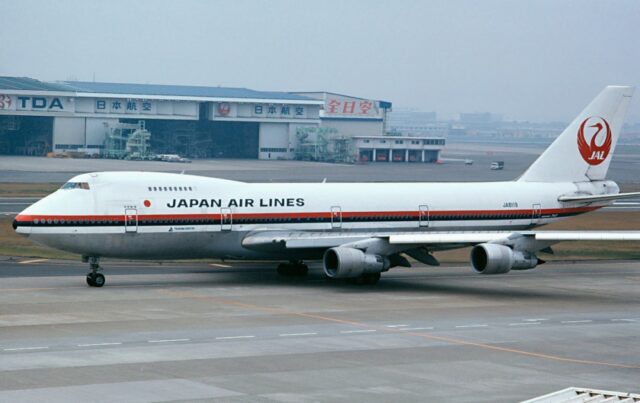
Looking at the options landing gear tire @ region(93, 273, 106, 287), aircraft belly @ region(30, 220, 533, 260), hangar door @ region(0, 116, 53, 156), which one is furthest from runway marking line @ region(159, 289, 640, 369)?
hangar door @ region(0, 116, 53, 156)

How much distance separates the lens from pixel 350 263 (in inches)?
1799

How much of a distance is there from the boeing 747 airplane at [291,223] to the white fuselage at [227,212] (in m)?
0.04

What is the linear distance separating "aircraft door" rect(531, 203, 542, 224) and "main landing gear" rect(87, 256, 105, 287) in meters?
22.0

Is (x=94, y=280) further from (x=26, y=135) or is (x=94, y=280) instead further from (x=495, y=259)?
(x=26, y=135)

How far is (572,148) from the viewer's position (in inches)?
2237

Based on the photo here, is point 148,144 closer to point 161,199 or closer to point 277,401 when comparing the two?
point 161,199

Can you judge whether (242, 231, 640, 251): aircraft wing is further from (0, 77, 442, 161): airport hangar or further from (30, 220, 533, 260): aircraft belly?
(0, 77, 442, 161): airport hangar

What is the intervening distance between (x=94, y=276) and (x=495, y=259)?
16.6 m

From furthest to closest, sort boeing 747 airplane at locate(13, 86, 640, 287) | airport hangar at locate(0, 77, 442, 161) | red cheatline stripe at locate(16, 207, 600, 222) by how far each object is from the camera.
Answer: airport hangar at locate(0, 77, 442, 161) < boeing 747 airplane at locate(13, 86, 640, 287) < red cheatline stripe at locate(16, 207, 600, 222)

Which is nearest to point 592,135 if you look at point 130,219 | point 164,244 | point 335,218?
point 335,218

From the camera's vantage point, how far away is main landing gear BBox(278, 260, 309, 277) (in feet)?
167

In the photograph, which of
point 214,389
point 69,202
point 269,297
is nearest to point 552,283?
point 269,297

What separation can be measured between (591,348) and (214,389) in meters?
12.9

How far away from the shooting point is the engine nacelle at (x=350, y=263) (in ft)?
150
